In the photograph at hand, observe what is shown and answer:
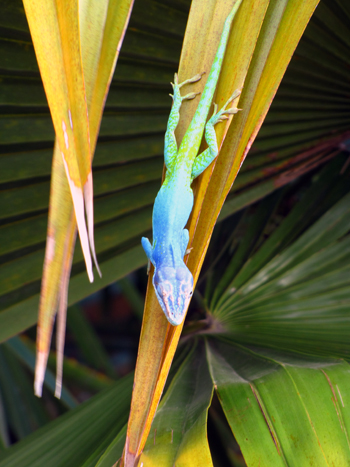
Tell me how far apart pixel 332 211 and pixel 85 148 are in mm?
1525

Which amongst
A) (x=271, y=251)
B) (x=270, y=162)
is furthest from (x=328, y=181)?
(x=271, y=251)

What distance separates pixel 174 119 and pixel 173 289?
623mm

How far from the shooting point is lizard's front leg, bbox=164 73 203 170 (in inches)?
37.9

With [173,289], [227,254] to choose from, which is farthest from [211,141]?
[227,254]

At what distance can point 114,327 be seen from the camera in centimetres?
301

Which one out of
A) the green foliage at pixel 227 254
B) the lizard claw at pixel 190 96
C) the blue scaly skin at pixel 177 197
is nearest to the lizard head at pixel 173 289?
the blue scaly skin at pixel 177 197

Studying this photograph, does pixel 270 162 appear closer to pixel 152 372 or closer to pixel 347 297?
pixel 347 297

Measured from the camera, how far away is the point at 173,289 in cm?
106

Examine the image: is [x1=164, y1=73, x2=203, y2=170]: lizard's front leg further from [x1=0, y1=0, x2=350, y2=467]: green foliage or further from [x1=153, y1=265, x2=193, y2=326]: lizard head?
[x1=153, y1=265, x2=193, y2=326]: lizard head

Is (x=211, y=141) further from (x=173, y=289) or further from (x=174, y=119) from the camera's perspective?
(x=173, y=289)

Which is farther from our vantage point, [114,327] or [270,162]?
[114,327]

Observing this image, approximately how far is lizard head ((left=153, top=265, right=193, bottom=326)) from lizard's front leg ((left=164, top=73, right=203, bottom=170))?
434mm

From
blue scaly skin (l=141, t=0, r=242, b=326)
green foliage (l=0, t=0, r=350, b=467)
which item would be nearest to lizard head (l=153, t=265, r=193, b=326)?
blue scaly skin (l=141, t=0, r=242, b=326)

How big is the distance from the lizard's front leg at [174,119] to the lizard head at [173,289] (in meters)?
0.43
